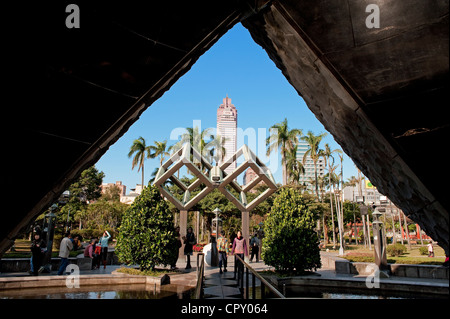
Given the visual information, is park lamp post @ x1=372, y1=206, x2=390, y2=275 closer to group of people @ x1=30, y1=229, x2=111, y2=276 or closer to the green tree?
group of people @ x1=30, y1=229, x2=111, y2=276

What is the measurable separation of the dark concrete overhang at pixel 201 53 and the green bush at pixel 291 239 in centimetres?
734

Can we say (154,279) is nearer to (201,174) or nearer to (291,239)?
(291,239)

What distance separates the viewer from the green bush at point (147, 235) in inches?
411

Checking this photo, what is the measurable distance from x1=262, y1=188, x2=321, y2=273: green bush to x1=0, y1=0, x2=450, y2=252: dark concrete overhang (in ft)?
24.1

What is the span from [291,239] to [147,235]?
5.31 m

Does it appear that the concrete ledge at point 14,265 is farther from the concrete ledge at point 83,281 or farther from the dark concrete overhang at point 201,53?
the dark concrete overhang at point 201,53

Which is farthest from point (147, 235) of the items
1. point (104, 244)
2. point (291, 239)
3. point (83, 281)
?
point (291, 239)

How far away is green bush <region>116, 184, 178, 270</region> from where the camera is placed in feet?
34.3

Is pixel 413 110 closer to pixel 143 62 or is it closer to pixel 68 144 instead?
pixel 143 62

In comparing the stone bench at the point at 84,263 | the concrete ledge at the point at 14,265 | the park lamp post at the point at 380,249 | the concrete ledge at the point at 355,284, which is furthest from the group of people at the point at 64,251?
the park lamp post at the point at 380,249

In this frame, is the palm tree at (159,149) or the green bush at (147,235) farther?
the palm tree at (159,149)

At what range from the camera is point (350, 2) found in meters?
2.65

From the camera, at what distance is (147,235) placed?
10508 mm

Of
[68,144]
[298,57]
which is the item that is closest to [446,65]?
[298,57]
